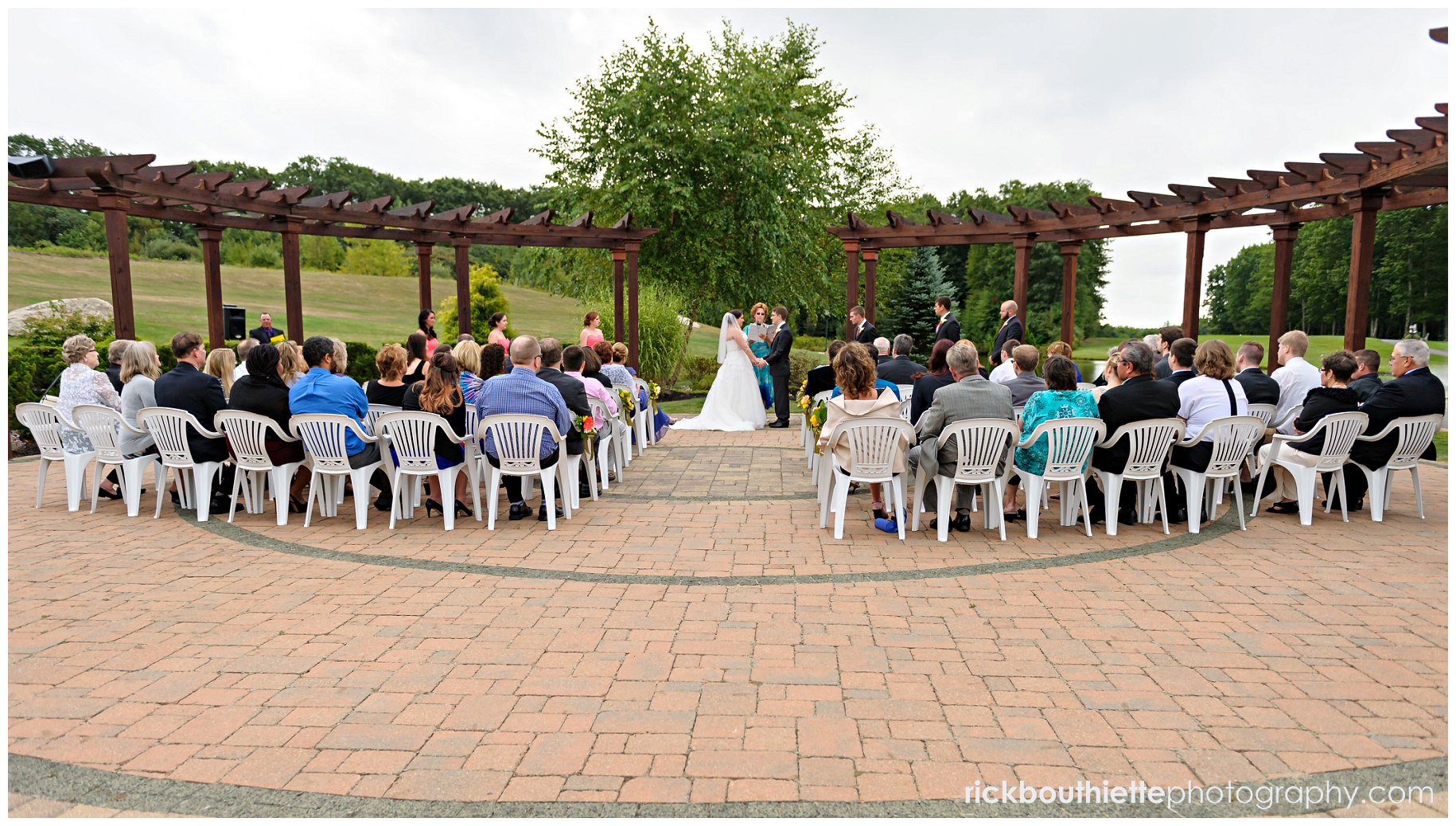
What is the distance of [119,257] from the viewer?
8820 millimetres

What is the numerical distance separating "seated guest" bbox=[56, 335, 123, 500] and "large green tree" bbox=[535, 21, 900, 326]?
39.4 feet

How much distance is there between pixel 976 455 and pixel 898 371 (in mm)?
2278

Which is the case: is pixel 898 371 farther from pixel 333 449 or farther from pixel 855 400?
pixel 333 449

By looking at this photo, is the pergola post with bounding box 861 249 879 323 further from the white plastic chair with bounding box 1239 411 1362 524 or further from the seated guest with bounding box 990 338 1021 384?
the white plastic chair with bounding box 1239 411 1362 524

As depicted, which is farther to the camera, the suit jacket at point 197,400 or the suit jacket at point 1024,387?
the suit jacket at point 1024,387

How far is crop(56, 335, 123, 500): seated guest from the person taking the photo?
643cm

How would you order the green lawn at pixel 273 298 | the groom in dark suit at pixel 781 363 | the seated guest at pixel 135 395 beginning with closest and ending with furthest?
the seated guest at pixel 135 395 → the groom in dark suit at pixel 781 363 → the green lawn at pixel 273 298

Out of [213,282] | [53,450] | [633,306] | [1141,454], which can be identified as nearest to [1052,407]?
[1141,454]

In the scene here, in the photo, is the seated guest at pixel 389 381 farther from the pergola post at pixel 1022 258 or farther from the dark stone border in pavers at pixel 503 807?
the pergola post at pixel 1022 258

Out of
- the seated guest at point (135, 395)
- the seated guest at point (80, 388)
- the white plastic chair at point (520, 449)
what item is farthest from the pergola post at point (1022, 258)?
the seated guest at point (80, 388)

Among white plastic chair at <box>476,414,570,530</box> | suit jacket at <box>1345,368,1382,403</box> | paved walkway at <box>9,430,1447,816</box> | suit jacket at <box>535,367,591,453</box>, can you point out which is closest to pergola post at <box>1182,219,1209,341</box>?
suit jacket at <box>1345,368,1382,403</box>

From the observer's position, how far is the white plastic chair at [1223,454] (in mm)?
5824

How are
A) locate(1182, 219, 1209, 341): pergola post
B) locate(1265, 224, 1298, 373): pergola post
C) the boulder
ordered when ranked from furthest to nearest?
1. the boulder
2. locate(1182, 219, 1209, 341): pergola post
3. locate(1265, 224, 1298, 373): pergola post

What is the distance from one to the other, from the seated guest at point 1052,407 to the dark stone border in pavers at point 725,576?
67 cm
